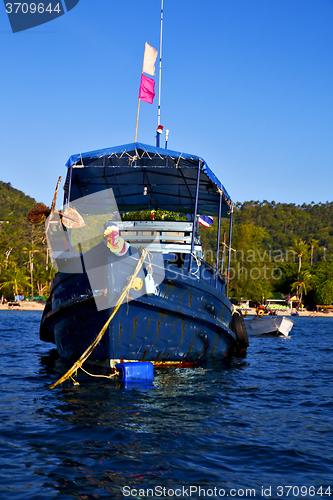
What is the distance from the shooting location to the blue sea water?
462 cm

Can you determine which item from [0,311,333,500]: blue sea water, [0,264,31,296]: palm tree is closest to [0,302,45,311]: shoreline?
[0,264,31,296]: palm tree

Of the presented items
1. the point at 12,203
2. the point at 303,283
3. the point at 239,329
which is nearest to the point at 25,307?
the point at 303,283

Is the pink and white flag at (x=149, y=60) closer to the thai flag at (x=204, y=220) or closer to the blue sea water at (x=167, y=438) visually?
the thai flag at (x=204, y=220)

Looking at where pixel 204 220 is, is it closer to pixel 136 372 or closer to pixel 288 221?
pixel 136 372

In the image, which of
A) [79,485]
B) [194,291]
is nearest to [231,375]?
[194,291]

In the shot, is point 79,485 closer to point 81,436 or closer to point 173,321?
point 81,436

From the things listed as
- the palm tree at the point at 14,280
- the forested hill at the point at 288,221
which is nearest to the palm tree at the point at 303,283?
the palm tree at the point at 14,280

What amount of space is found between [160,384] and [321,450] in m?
3.94

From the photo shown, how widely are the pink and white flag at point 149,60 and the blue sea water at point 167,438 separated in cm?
885

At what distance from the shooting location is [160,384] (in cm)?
905

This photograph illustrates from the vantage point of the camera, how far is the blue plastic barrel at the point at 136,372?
896 centimetres

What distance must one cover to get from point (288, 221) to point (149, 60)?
Result: 16632 centimetres

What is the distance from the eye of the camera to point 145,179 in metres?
14.4

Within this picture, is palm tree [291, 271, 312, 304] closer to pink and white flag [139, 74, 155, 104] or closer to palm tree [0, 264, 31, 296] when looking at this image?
palm tree [0, 264, 31, 296]
